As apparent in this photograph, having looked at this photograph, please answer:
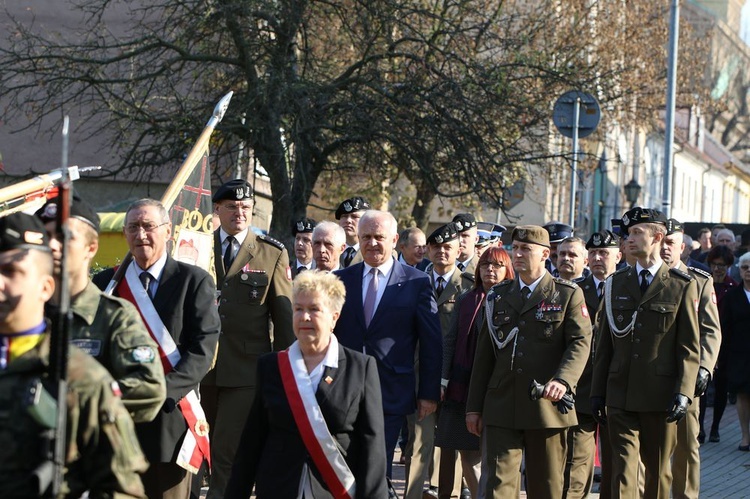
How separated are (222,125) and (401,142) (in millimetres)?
2343

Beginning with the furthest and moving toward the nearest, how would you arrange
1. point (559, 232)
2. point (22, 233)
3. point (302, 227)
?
point (559, 232)
point (302, 227)
point (22, 233)

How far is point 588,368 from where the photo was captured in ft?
35.9

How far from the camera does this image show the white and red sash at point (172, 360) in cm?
701

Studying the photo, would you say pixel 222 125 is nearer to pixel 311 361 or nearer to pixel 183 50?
pixel 183 50

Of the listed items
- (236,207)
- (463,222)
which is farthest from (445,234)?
(236,207)

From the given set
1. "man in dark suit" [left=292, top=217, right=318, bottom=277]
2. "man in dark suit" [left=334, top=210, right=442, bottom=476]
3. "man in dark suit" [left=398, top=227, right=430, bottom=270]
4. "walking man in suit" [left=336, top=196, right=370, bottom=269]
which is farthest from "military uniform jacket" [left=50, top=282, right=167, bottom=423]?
"man in dark suit" [left=398, top=227, right=430, bottom=270]

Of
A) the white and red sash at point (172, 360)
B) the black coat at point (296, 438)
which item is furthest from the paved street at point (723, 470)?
the black coat at point (296, 438)

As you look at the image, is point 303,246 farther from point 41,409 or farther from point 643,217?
point 41,409

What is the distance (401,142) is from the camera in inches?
713

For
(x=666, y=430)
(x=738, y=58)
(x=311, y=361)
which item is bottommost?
(x=666, y=430)

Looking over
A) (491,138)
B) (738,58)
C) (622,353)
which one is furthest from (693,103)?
(738,58)

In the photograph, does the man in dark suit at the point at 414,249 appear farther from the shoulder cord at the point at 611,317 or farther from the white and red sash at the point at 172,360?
the white and red sash at the point at 172,360

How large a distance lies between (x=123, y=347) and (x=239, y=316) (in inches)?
165

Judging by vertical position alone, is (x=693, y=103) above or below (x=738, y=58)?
below
